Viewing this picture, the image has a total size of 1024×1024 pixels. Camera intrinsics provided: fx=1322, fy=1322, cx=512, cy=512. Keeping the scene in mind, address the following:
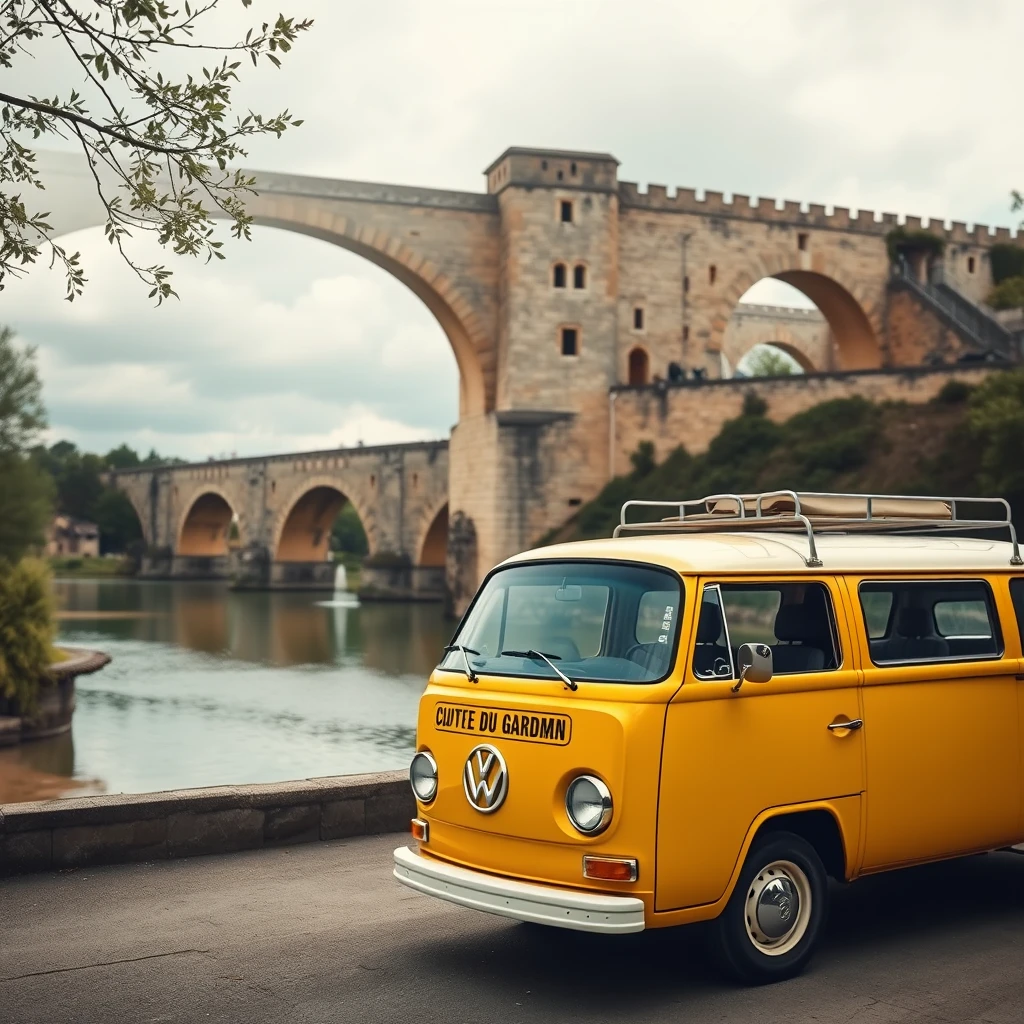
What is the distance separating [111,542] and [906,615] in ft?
267

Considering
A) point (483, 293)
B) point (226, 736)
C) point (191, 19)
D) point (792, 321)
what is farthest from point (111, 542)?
point (191, 19)

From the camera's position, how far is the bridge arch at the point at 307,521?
57.1 m

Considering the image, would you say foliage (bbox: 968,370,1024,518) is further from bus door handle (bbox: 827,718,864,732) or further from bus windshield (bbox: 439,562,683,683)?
bus windshield (bbox: 439,562,683,683)

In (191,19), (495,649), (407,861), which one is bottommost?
(407,861)

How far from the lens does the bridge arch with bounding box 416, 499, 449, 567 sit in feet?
159

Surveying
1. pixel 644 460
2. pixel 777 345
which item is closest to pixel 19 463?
pixel 644 460

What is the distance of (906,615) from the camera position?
5371 millimetres

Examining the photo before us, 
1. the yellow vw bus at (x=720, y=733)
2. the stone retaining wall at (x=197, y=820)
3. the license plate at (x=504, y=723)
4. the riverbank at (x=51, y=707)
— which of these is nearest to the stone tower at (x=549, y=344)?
the riverbank at (x=51, y=707)

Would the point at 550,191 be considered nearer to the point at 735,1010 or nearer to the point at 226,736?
the point at 226,736

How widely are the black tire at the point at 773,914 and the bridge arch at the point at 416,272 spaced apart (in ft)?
95.4

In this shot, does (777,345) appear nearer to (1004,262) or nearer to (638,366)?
(1004,262)

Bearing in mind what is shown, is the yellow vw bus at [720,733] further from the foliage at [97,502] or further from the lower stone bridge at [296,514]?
the foliage at [97,502]

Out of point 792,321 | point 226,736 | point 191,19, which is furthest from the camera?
point 792,321

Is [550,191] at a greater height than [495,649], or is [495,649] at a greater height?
[550,191]
